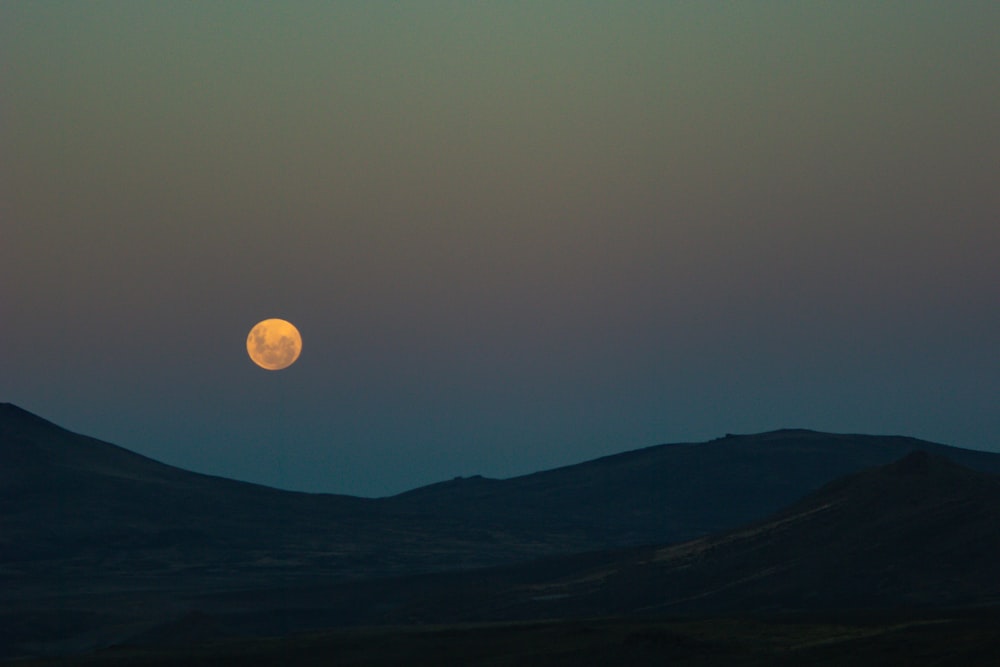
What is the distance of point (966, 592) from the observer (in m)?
79.9

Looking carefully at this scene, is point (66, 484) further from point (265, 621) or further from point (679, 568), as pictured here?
point (679, 568)

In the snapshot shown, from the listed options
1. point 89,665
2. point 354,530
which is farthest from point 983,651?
point 354,530

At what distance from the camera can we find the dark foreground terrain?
2130 inches

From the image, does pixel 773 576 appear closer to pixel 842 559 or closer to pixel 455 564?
pixel 842 559

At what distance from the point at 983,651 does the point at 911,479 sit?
57.5 meters

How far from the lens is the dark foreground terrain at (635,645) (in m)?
54.1

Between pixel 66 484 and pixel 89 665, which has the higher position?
pixel 66 484

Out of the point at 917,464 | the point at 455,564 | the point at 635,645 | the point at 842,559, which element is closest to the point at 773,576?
the point at 842,559

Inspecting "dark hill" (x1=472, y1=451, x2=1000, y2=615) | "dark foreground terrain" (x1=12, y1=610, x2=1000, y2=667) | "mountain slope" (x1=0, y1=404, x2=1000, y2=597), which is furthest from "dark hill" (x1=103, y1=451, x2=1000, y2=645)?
"mountain slope" (x1=0, y1=404, x2=1000, y2=597)

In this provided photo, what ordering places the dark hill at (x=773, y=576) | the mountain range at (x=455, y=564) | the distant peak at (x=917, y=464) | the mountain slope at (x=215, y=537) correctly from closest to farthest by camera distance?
the dark hill at (x=773, y=576)
the mountain range at (x=455, y=564)
the distant peak at (x=917, y=464)
the mountain slope at (x=215, y=537)

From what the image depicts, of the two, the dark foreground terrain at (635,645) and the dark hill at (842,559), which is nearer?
the dark foreground terrain at (635,645)

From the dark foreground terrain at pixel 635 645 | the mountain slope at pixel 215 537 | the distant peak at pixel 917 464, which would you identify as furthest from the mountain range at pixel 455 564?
the dark foreground terrain at pixel 635 645

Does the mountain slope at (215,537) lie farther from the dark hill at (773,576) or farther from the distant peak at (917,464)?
the distant peak at (917,464)

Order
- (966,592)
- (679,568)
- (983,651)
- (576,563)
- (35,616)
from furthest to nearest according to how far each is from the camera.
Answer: (576,563) < (35,616) < (679,568) < (966,592) < (983,651)
